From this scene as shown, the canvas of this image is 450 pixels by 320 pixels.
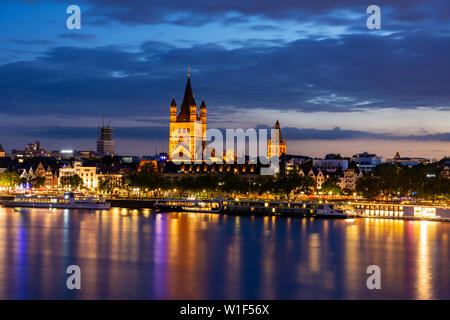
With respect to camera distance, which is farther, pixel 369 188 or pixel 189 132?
pixel 189 132

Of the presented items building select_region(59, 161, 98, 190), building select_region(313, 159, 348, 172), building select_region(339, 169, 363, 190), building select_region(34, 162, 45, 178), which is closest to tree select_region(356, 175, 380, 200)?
building select_region(339, 169, 363, 190)

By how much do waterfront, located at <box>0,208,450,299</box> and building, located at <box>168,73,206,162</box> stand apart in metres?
50.6

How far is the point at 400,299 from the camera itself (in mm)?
24922

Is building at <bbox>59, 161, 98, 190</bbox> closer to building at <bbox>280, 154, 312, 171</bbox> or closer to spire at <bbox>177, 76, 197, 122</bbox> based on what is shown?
spire at <bbox>177, 76, 197, 122</bbox>

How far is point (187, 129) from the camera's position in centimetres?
10238

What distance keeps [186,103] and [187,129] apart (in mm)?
4102

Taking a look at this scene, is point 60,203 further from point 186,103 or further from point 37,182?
point 186,103

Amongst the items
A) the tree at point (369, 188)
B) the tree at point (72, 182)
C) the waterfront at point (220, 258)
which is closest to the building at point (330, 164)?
the tree at point (369, 188)

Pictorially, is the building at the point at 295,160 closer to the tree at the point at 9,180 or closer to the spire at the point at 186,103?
the spire at the point at 186,103

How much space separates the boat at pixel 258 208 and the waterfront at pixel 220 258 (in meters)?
5.51

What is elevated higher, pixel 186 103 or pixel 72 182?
pixel 186 103

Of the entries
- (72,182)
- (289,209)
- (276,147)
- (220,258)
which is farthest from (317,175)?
(220,258)

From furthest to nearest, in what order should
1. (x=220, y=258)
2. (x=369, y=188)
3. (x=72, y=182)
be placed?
(x=72, y=182), (x=369, y=188), (x=220, y=258)

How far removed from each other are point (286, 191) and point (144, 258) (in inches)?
1469
